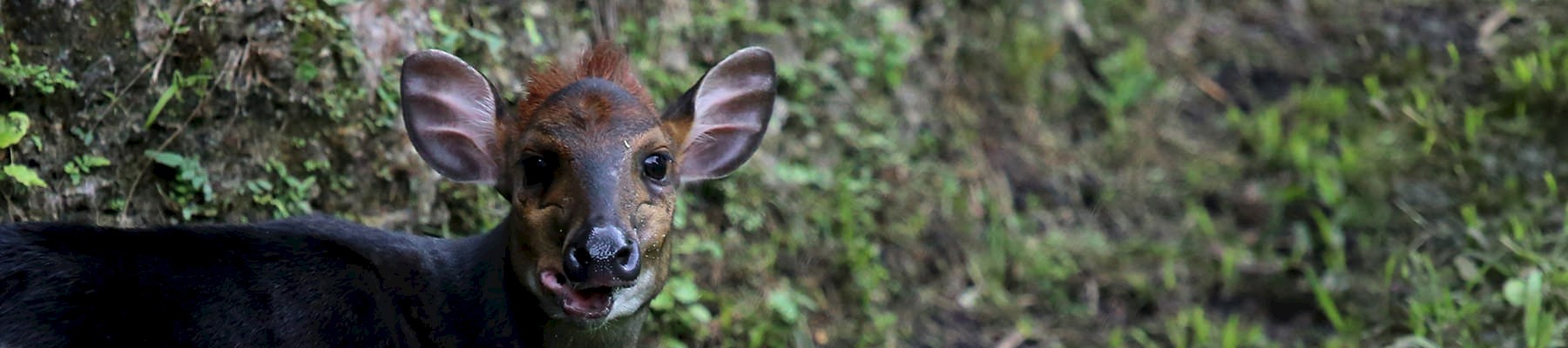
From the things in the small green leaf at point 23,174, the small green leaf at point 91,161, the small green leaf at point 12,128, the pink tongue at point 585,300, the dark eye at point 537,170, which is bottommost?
the pink tongue at point 585,300

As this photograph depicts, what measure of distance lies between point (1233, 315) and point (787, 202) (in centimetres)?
200

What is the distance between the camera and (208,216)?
5293mm

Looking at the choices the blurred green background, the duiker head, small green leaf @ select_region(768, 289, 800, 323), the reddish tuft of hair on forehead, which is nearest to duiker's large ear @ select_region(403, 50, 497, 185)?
the duiker head

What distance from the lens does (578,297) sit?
13.9 ft

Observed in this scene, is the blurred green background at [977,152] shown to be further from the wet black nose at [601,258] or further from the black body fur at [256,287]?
the wet black nose at [601,258]

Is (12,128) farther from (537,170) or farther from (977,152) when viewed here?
(977,152)

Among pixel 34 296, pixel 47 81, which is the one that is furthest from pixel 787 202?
pixel 34 296

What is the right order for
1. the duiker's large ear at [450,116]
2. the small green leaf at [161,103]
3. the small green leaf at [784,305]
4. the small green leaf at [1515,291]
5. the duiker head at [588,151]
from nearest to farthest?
the duiker head at [588,151]
the duiker's large ear at [450,116]
the small green leaf at [161,103]
the small green leaf at [1515,291]
the small green leaf at [784,305]

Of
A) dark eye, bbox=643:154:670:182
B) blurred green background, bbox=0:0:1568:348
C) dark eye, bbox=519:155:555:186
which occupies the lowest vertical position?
blurred green background, bbox=0:0:1568:348

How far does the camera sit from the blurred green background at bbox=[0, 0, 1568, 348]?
5270 mm

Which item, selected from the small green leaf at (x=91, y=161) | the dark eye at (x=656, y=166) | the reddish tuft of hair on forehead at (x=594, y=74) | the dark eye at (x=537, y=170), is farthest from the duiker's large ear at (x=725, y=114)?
the small green leaf at (x=91, y=161)

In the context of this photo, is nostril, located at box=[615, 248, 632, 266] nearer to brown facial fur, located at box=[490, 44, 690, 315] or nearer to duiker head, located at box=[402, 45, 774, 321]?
duiker head, located at box=[402, 45, 774, 321]

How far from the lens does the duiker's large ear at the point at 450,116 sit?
4.58 m

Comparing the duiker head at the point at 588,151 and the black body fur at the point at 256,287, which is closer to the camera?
the black body fur at the point at 256,287
